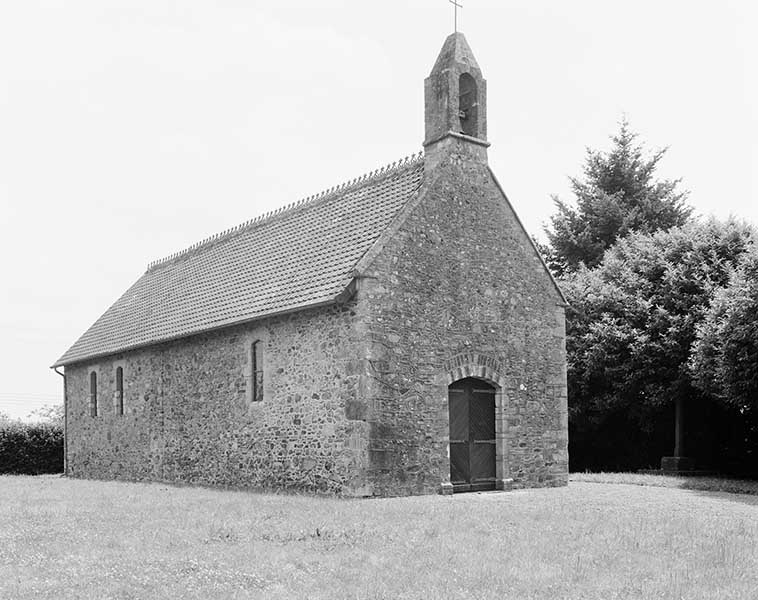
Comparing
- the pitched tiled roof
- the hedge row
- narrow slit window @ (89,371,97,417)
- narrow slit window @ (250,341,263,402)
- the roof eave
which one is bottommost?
the hedge row

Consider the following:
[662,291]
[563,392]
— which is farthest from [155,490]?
[662,291]

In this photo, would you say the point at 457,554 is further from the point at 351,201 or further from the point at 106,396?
the point at 106,396

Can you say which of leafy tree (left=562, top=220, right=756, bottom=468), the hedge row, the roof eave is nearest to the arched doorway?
the roof eave

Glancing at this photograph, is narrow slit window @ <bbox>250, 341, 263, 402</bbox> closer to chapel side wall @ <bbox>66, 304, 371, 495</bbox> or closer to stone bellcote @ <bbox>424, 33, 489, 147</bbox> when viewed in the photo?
chapel side wall @ <bbox>66, 304, 371, 495</bbox>

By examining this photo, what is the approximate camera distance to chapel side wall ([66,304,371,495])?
18453mm

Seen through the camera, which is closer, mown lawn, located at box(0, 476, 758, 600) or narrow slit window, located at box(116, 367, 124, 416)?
mown lawn, located at box(0, 476, 758, 600)

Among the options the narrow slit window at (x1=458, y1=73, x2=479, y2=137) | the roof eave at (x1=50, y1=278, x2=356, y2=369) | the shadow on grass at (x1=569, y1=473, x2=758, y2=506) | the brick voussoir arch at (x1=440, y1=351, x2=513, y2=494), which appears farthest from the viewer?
the narrow slit window at (x1=458, y1=73, x2=479, y2=137)

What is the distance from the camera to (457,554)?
11.8 metres

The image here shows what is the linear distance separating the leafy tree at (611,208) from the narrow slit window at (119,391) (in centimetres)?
2189

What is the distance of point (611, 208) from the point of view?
40.9 m

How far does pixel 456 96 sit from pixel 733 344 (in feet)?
32.2

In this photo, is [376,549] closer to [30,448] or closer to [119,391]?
[119,391]

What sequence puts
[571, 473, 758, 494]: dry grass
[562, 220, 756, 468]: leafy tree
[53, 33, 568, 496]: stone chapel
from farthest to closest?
[562, 220, 756, 468]: leafy tree
[571, 473, 758, 494]: dry grass
[53, 33, 568, 496]: stone chapel

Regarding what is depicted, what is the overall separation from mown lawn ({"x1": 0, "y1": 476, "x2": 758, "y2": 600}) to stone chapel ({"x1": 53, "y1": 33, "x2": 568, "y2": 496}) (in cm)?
201
